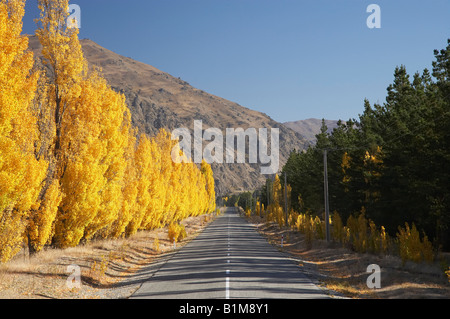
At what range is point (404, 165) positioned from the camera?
24.8 m

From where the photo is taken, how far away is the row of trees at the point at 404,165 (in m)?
20.3

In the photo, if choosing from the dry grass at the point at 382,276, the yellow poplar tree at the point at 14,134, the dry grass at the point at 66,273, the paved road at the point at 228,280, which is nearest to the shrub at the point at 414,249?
the dry grass at the point at 382,276

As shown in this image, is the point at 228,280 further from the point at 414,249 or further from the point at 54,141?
the point at 54,141

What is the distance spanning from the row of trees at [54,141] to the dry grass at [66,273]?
771mm

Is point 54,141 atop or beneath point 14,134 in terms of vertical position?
atop

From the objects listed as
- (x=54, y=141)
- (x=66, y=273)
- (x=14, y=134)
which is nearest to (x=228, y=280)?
(x=66, y=273)

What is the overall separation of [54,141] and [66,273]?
757cm

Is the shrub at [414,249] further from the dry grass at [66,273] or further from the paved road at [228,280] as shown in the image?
the dry grass at [66,273]

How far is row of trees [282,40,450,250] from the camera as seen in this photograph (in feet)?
66.7

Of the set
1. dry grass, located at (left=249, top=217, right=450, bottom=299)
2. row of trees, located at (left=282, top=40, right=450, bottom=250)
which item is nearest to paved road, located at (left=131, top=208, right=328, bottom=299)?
dry grass, located at (left=249, top=217, right=450, bottom=299)

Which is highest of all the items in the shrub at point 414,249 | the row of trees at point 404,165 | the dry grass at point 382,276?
the row of trees at point 404,165

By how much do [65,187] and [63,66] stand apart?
6323 millimetres
